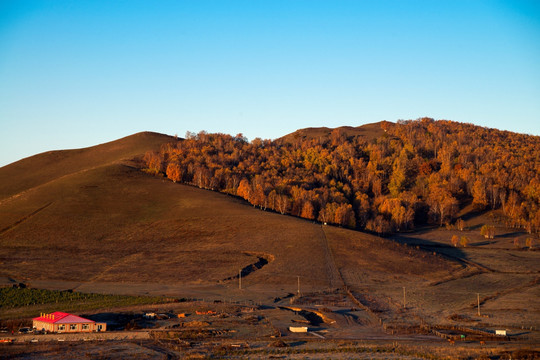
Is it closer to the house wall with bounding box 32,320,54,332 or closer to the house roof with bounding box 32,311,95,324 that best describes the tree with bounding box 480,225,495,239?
the house roof with bounding box 32,311,95,324

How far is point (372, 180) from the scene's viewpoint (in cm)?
17488

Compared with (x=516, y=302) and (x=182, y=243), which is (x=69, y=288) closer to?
(x=182, y=243)

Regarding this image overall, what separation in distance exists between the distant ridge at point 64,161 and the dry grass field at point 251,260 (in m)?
8.53

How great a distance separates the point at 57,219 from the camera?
113 metres

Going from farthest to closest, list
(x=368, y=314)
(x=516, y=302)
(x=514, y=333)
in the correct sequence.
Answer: (x=516, y=302) → (x=368, y=314) → (x=514, y=333)

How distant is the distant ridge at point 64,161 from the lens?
147375 millimetres

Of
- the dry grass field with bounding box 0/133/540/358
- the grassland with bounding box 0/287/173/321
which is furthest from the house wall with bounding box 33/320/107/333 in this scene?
the dry grass field with bounding box 0/133/540/358

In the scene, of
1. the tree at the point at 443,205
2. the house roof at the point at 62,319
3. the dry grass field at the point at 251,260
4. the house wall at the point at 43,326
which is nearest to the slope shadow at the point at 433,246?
the dry grass field at the point at 251,260

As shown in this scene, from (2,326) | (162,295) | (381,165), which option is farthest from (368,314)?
(381,165)

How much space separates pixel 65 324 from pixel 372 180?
129 m

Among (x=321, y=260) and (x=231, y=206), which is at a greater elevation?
(x=231, y=206)

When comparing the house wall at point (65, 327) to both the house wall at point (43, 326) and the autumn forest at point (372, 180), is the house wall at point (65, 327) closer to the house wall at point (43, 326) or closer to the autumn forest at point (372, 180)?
the house wall at point (43, 326)

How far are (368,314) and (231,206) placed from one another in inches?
2395

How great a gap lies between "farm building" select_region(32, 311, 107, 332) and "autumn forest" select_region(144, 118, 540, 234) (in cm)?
8023
